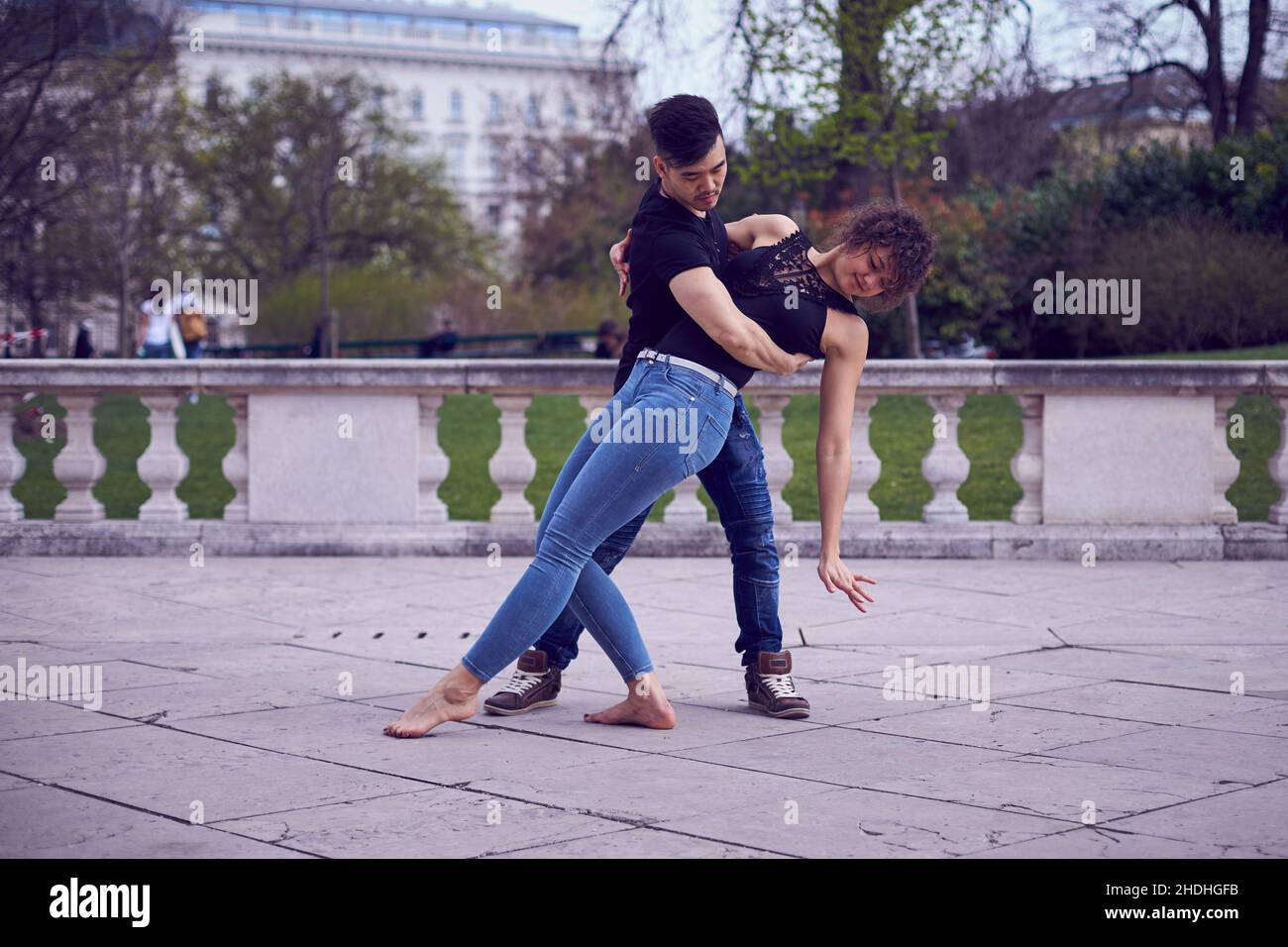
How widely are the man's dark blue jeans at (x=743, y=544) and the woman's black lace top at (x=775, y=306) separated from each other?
0.34 meters

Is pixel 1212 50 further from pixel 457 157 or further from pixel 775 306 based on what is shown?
pixel 457 157

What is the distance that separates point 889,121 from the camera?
22.5 m

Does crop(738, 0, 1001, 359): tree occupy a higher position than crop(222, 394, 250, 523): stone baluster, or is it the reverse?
crop(738, 0, 1001, 359): tree

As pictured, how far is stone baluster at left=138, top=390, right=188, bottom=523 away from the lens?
916cm

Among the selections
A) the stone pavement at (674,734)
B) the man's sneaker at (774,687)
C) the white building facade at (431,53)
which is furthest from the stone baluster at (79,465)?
the white building facade at (431,53)

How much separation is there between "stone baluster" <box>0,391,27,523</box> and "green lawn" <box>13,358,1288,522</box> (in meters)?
2.88

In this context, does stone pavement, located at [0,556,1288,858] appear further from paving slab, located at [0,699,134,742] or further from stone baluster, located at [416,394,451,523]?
stone baluster, located at [416,394,451,523]

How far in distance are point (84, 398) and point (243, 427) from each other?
36.1 inches

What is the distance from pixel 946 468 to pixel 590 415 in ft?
6.70

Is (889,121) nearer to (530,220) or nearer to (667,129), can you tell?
(667,129)

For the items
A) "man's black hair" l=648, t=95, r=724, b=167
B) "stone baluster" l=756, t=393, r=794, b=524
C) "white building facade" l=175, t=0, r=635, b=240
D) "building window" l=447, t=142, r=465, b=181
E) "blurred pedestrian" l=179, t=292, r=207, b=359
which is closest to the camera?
"man's black hair" l=648, t=95, r=724, b=167

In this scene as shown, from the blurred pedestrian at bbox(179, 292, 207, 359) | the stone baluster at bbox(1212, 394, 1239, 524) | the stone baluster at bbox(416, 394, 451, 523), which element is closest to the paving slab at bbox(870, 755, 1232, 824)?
the stone baluster at bbox(1212, 394, 1239, 524)

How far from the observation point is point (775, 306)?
15.9ft
